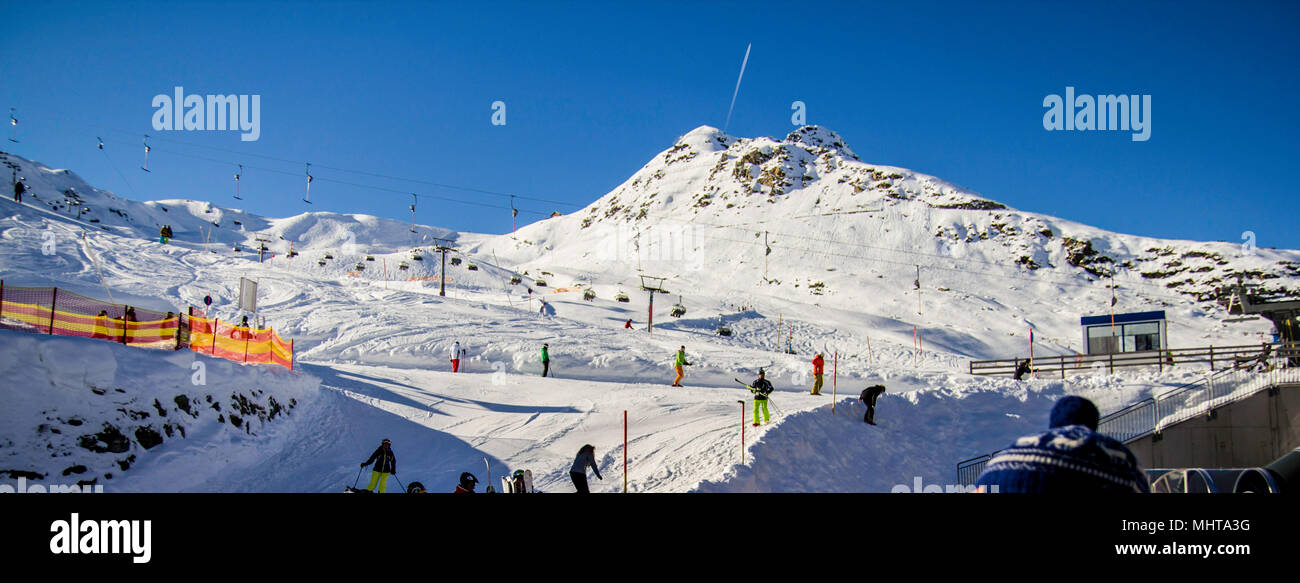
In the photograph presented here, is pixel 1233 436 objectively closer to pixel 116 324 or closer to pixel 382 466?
pixel 382 466

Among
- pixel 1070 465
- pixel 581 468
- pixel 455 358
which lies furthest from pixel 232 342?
pixel 1070 465

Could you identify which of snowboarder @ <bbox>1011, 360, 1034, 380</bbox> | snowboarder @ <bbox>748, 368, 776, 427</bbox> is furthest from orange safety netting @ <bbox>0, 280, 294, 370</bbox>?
snowboarder @ <bbox>1011, 360, 1034, 380</bbox>

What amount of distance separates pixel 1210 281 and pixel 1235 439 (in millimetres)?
82837

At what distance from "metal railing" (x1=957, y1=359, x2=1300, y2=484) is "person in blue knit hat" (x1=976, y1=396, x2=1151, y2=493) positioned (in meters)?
18.4

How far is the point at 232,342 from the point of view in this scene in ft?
61.2

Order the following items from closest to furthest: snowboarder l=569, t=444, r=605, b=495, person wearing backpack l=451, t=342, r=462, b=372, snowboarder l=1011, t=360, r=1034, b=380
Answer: snowboarder l=569, t=444, r=605, b=495
snowboarder l=1011, t=360, r=1034, b=380
person wearing backpack l=451, t=342, r=462, b=372

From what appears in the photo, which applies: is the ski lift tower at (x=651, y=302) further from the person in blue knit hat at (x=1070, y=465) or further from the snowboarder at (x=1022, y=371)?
the person in blue knit hat at (x=1070, y=465)

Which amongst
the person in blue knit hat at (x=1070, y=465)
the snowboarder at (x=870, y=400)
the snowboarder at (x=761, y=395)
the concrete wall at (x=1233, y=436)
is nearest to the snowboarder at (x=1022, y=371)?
the concrete wall at (x=1233, y=436)

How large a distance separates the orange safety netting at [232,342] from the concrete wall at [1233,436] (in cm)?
2470

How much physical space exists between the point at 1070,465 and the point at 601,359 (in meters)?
29.3

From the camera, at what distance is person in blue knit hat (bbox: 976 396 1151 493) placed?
7.98 feet

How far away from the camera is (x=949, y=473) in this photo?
18.2 meters

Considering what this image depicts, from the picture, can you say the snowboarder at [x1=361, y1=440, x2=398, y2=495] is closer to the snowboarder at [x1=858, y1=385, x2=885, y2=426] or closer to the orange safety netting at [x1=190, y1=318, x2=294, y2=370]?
the orange safety netting at [x1=190, y1=318, x2=294, y2=370]

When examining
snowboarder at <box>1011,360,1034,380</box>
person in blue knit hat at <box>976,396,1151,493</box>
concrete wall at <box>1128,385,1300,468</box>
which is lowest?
concrete wall at <box>1128,385,1300,468</box>
